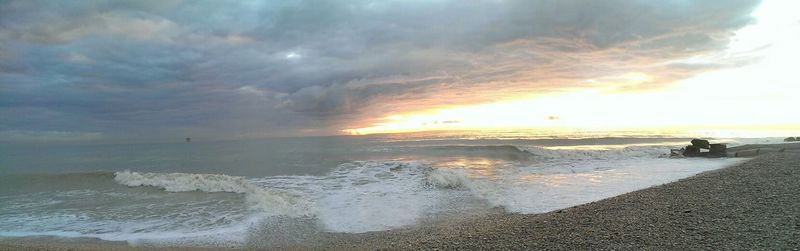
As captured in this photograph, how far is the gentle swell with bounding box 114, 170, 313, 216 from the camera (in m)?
12.2

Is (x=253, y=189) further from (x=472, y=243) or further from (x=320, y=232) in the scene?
(x=472, y=243)

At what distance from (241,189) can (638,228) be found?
14.4 m

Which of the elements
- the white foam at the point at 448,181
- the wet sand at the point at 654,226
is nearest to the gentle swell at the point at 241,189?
the wet sand at the point at 654,226

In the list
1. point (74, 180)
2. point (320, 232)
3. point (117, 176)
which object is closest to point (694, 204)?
point (320, 232)

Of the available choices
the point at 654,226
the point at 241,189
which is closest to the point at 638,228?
the point at 654,226

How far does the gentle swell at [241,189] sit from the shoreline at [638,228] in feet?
12.4

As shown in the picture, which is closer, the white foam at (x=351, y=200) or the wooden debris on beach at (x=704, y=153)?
the white foam at (x=351, y=200)

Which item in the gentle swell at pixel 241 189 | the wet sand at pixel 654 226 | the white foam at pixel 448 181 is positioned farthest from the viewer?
the white foam at pixel 448 181

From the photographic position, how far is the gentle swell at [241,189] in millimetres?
12188

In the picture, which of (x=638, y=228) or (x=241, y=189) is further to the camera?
(x=241, y=189)

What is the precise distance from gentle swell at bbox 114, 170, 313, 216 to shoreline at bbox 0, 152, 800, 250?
377cm

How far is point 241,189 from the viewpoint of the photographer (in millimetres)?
16219

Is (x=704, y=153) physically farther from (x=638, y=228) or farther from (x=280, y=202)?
(x=280, y=202)

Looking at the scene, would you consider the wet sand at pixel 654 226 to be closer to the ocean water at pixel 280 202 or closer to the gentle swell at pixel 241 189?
the ocean water at pixel 280 202
